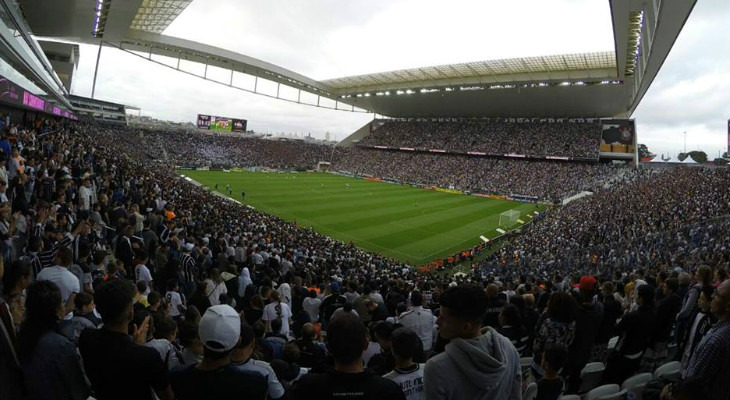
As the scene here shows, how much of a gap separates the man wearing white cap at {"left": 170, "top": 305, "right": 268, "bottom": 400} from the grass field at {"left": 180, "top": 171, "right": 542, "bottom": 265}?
2196 centimetres

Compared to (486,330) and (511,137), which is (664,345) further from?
(511,137)

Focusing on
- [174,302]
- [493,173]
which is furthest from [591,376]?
[493,173]

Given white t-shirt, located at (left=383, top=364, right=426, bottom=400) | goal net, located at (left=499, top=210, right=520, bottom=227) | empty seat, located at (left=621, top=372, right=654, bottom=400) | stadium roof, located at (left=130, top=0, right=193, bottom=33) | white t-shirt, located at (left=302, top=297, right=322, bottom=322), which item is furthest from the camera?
goal net, located at (left=499, top=210, right=520, bottom=227)

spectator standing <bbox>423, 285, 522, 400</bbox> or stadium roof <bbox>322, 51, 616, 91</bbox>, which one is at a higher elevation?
stadium roof <bbox>322, 51, 616, 91</bbox>

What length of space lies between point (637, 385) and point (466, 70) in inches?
2091

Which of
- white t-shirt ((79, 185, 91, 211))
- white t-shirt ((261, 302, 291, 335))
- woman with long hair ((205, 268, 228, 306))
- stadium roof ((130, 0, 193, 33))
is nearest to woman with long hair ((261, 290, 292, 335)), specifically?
white t-shirt ((261, 302, 291, 335))

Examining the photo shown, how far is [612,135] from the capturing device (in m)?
58.8

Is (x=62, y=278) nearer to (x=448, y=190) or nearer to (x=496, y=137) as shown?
(x=448, y=190)

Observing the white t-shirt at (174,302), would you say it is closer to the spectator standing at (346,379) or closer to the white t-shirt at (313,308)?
the white t-shirt at (313,308)

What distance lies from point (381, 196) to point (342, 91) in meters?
28.8

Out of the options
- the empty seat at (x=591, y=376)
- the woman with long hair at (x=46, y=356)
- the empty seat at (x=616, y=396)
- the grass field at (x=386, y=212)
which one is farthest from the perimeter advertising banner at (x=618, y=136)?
the woman with long hair at (x=46, y=356)

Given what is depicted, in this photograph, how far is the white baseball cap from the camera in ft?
7.72

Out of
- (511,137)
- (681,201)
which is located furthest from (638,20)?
(511,137)

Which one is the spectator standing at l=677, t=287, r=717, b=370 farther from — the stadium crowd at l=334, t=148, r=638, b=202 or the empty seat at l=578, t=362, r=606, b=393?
the stadium crowd at l=334, t=148, r=638, b=202
